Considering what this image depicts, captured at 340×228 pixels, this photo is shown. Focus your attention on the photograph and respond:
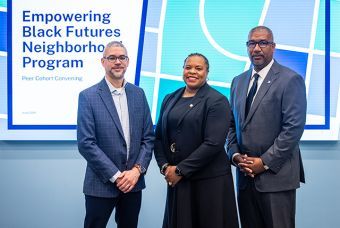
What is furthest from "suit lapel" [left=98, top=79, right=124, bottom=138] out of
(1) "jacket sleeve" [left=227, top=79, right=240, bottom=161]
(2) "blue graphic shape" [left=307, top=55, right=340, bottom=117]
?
(2) "blue graphic shape" [left=307, top=55, right=340, bottom=117]

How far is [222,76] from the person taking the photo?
3125 millimetres

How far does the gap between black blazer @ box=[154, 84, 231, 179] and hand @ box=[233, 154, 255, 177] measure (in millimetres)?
75

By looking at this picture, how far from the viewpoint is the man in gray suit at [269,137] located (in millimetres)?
2203

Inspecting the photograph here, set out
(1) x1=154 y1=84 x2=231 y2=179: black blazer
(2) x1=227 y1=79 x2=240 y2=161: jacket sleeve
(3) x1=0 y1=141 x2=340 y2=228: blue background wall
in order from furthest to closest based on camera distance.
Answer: (3) x1=0 y1=141 x2=340 y2=228: blue background wall, (2) x1=227 y1=79 x2=240 y2=161: jacket sleeve, (1) x1=154 y1=84 x2=231 y2=179: black blazer

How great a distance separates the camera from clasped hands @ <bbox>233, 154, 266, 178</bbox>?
7.30 feet

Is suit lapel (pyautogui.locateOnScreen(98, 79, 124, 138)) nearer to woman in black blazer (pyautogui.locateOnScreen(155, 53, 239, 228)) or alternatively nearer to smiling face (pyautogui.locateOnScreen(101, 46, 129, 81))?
smiling face (pyautogui.locateOnScreen(101, 46, 129, 81))

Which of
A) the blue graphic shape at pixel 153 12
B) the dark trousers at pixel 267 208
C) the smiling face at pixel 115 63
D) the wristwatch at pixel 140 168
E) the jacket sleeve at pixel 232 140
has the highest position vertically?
the blue graphic shape at pixel 153 12

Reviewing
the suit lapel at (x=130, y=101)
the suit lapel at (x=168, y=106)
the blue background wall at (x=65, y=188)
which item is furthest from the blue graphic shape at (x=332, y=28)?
the suit lapel at (x=130, y=101)

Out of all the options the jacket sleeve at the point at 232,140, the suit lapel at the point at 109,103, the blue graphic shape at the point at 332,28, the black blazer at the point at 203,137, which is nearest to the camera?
the black blazer at the point at 203,137

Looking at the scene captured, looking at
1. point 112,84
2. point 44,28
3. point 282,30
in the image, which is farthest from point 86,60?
point 282,30

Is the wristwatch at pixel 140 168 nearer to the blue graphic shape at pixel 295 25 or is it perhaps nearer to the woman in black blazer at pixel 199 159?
the woman in black blazer at pixel 199 159

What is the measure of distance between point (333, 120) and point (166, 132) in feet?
4.98

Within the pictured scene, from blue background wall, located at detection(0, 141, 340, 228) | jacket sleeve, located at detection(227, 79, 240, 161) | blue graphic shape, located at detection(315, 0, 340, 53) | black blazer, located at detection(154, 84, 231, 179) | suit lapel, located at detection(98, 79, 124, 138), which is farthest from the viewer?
blue background wall, located at detection(0, 141, 340, 228)

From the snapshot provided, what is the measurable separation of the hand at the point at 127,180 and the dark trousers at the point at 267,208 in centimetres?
67
